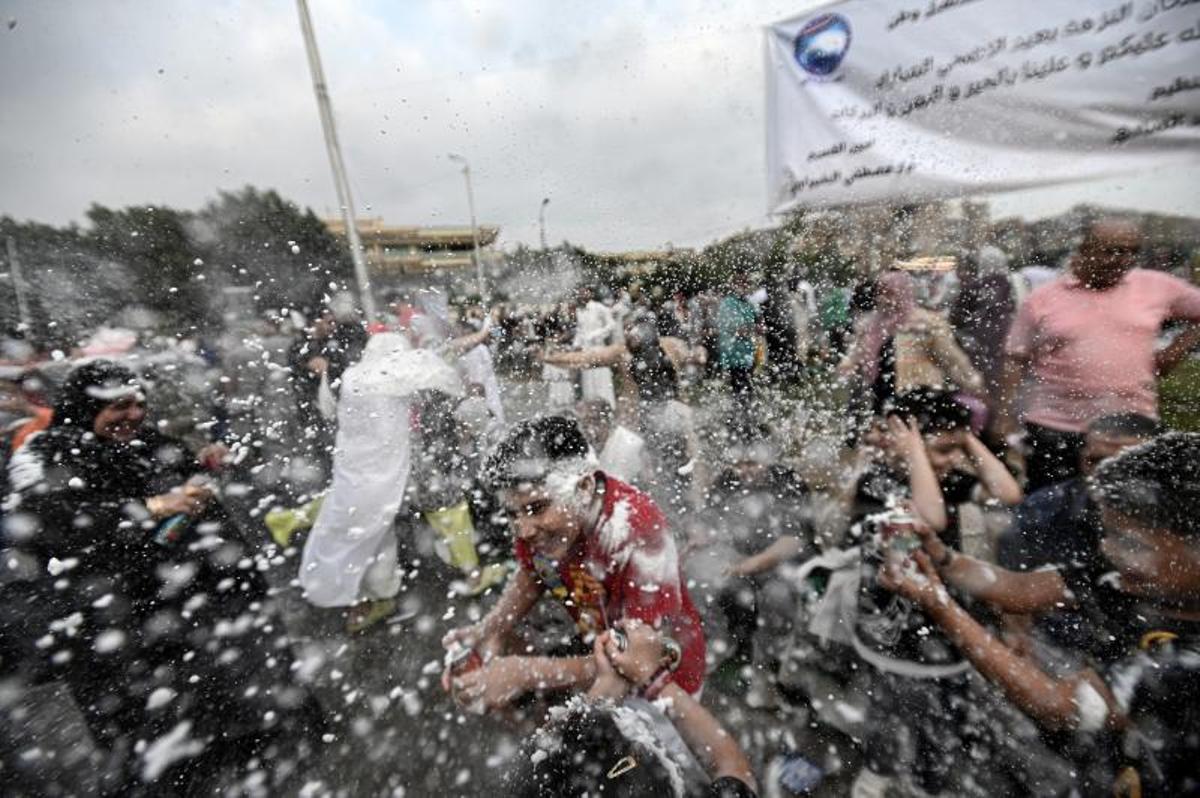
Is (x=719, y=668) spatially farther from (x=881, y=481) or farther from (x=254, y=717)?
(x=254, y=717)

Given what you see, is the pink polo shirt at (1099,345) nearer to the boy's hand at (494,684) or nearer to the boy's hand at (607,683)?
the boy's hand at (607,683)

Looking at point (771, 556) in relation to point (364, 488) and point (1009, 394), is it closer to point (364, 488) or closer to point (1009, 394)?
point (1009, 394)

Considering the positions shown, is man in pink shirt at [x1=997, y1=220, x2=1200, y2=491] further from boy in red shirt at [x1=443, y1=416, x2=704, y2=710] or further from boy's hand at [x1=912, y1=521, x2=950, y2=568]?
boy in red shirt at [x1=443, y1=416, x2=704, y2=710]

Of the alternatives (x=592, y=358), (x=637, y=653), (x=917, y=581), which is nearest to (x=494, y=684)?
(x=637, y=653)

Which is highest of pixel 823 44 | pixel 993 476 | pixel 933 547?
pixel 823 44

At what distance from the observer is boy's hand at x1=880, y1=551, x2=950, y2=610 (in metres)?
1.83

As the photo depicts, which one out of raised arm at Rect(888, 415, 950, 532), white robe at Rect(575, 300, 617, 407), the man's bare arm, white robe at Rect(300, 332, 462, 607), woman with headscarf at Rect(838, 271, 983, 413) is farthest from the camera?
white robe at Rect(575, 300, 617, 407)

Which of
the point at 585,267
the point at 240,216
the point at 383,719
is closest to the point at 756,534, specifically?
the point at 383,719

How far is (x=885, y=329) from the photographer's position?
358 centimetres

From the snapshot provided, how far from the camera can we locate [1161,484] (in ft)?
5.16

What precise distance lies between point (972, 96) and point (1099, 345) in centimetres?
152

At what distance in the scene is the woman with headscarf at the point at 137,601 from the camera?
7.41 feet

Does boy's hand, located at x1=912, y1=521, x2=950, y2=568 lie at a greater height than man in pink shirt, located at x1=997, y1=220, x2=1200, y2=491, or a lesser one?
lesser

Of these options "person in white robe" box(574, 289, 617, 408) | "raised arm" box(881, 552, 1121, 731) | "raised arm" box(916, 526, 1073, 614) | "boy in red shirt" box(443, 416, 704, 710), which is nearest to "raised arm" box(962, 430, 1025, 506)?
"raised arm" box(916, 526, 1073, 614)
